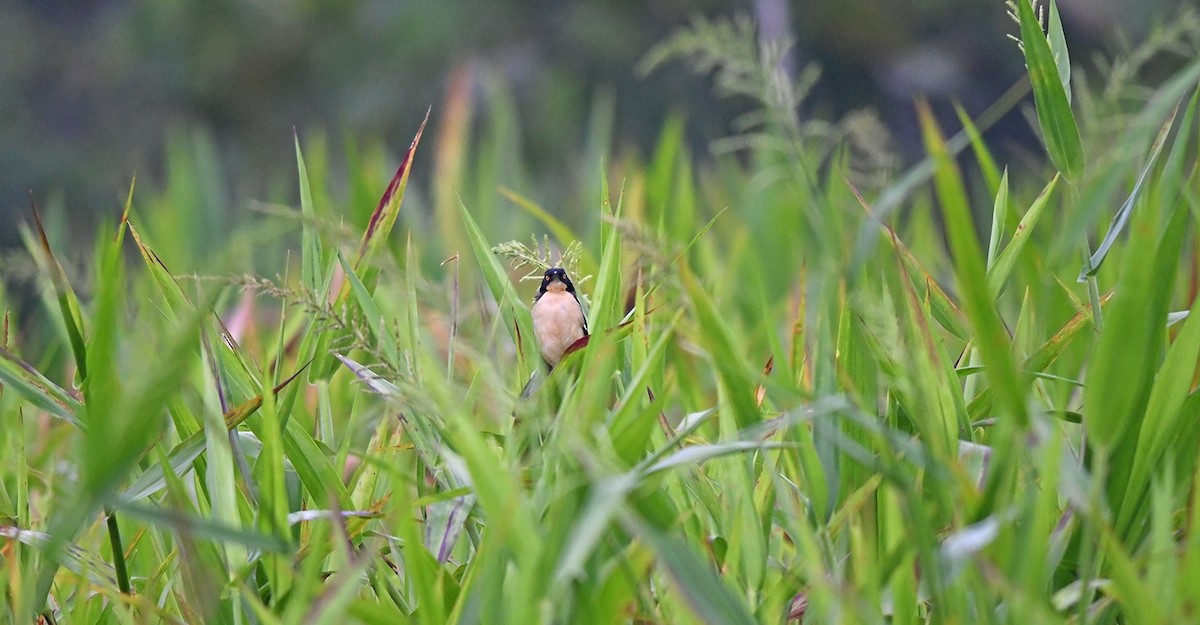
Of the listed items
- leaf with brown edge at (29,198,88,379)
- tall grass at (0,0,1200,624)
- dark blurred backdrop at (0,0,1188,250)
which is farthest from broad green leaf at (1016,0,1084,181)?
dark blurred backdrop at (0,0,1188,250)

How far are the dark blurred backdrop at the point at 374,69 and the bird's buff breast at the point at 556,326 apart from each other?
723cm

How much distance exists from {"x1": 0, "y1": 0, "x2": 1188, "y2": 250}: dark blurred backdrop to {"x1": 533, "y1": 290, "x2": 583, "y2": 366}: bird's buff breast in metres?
7.23

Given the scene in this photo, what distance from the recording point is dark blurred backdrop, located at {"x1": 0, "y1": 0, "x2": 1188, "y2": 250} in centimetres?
907

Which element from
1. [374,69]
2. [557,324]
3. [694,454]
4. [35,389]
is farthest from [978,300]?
[374,69]

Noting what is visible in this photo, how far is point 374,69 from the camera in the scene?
9352 mm

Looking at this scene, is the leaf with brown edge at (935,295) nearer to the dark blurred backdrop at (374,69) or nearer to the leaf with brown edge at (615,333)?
the leaf with brown edge at (615,333)

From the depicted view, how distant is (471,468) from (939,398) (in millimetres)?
437

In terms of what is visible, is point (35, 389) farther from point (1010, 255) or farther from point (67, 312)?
point (1010, 255)

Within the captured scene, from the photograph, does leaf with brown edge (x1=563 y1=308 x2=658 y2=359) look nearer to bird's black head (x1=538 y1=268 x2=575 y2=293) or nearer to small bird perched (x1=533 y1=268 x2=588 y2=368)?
small bird perched (x1=533 y1=268 x2=588 y2=368)

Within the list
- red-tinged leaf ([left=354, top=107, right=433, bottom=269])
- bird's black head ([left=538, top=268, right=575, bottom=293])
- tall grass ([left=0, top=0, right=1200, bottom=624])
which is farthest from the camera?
bird's black head ([left=538, top=268, right=575, bottom=293])

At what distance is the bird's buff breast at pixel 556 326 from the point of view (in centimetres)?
152

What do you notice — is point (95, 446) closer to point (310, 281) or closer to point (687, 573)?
point (687, 573)

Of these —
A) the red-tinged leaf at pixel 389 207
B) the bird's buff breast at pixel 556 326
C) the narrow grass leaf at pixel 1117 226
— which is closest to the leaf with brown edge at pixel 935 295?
the narrow grass leaf at pixel 1117 226

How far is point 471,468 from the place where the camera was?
940 mm
